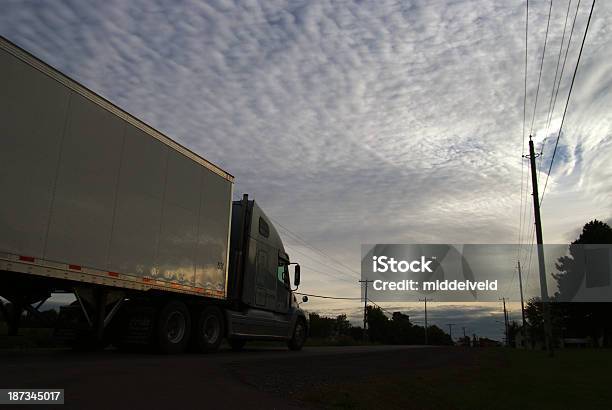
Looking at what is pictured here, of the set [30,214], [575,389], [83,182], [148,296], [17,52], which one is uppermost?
[17,52]

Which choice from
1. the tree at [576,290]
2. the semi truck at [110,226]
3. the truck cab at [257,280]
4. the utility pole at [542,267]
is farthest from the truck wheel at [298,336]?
the tree at [576,290]

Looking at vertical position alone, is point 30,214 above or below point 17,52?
below

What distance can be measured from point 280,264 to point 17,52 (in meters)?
11.9

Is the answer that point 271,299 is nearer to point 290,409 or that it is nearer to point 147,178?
point 147,178

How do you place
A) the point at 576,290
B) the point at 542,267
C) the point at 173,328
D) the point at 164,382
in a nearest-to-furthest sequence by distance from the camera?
the point at 164,382
the point at 173,328
the point at 542,267
the point at 576,290

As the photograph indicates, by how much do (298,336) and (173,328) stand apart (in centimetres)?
840

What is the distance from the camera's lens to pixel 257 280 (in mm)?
17172

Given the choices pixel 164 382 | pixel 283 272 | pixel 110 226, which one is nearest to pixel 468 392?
pixel 164 382

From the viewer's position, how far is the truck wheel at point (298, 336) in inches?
808

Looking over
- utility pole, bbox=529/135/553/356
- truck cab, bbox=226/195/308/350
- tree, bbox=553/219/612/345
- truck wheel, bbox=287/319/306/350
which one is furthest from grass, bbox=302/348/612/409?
tree, bbox=553/219/612/345

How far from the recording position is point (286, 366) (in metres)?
11.9

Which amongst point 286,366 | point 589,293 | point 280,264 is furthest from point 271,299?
point 589,293

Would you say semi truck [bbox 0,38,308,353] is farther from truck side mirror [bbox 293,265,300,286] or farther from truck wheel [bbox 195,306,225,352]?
truck side mirror [bbox 293,265,300,286]

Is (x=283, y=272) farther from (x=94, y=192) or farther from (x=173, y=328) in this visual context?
(x=94, y=192)
